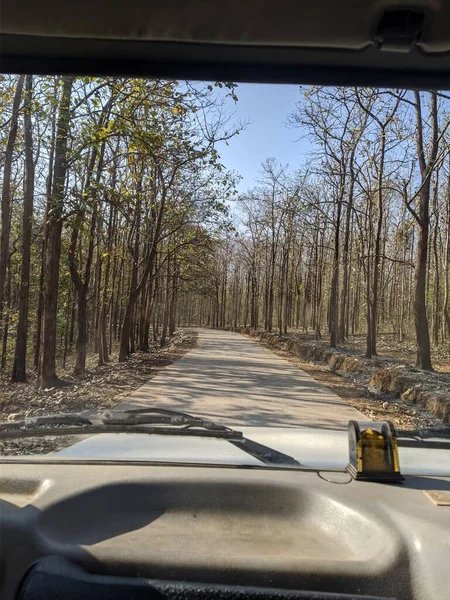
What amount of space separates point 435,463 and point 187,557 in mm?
1423

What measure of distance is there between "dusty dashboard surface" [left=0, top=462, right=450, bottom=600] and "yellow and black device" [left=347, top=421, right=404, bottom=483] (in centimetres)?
6

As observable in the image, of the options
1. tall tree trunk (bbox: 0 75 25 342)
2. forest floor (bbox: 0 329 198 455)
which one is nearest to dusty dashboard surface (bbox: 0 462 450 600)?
forest floor (bbox: 0 329 198 455)

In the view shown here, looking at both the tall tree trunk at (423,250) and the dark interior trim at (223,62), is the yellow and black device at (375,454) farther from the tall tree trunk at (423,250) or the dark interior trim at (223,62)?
the tall tree trunk at (423,250)

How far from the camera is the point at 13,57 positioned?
1957mm

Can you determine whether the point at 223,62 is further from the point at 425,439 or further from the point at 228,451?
the point at 425,439

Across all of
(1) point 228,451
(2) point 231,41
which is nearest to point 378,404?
(1) point 228,451

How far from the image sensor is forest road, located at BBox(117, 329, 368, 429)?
7.59 metres

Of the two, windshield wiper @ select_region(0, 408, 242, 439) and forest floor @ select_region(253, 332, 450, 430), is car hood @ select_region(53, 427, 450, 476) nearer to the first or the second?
windshield wiper @ select_region(0, 408, 242, 439)

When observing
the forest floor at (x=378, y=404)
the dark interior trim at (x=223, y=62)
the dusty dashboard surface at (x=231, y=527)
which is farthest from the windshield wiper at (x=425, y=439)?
the forest floor at (x=378, y=404)

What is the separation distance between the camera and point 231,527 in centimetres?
203

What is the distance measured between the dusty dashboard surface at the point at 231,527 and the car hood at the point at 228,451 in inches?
5.4

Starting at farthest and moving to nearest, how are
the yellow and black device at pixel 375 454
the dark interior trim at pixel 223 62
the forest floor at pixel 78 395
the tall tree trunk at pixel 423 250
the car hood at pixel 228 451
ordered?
the tall tree trunk at pixel 423 250, the forest floor at pixel 78 395, the car hood at pixel 228 451, the yellow and black device at pixel 375 454, the dark interior trim at pixel 223 62

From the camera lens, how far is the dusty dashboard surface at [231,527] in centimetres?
168

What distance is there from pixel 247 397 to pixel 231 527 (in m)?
7.79
